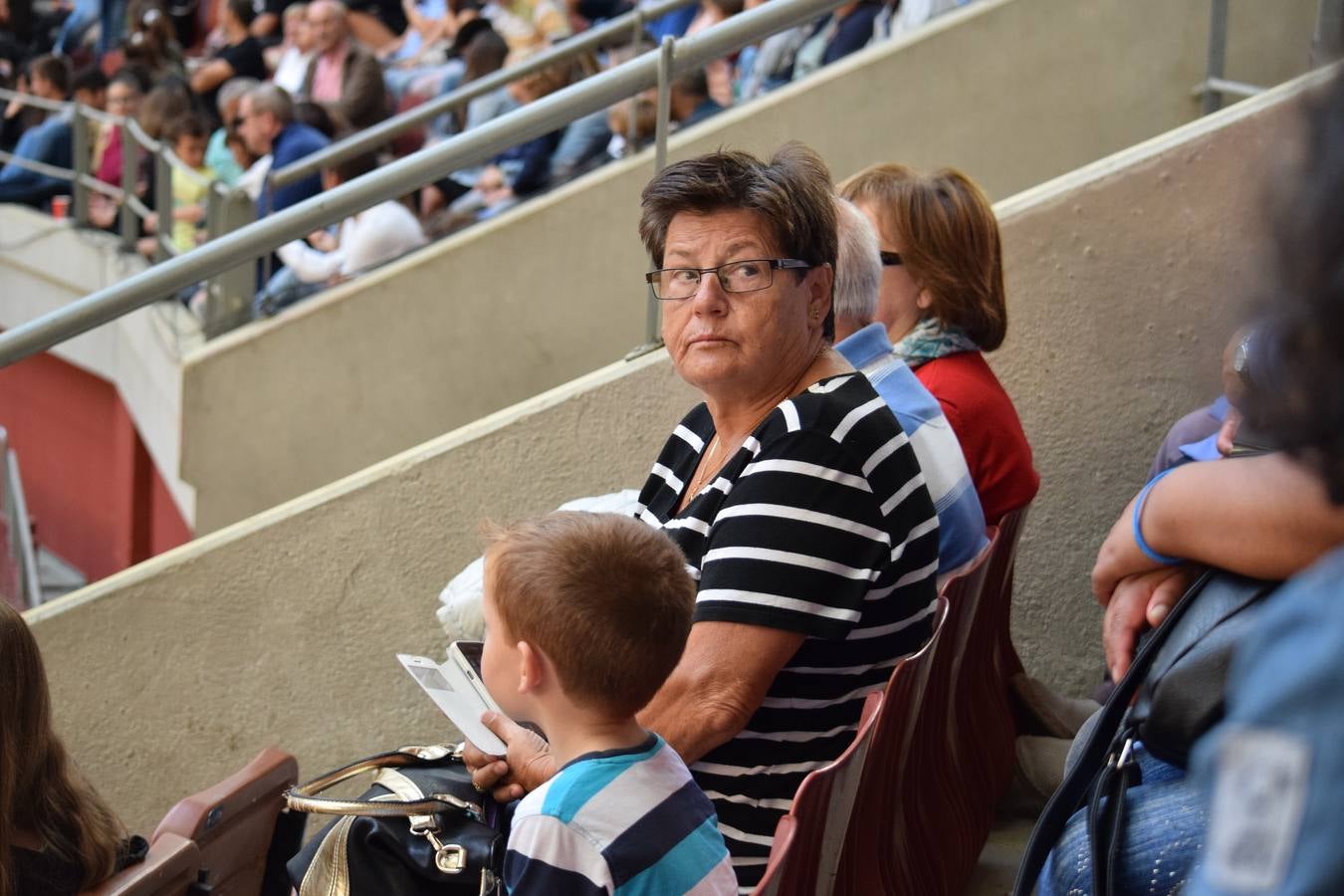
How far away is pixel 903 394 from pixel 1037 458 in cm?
101

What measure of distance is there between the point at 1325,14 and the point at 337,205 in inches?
87.3

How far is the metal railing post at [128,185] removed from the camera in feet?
24.3

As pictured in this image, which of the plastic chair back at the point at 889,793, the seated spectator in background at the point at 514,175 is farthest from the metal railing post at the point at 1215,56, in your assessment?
the plastic chair back at the point at 889,793

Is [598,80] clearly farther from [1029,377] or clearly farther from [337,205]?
[1029,377]

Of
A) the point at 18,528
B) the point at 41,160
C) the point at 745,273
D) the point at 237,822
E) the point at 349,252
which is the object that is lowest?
the point at 18,528

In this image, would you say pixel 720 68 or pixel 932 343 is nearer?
pixel 932 343

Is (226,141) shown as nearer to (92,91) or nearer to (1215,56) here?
(92,91)

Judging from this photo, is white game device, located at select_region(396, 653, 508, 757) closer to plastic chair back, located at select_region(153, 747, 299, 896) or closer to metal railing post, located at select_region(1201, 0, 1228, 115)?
plastic chair back, located at select_region(153, 747, 299, 896)

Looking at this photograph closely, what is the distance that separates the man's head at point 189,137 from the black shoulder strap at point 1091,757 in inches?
303

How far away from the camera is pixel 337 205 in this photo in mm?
3398

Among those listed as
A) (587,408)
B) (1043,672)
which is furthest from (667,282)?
(1043,672)

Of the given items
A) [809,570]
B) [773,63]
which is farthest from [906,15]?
[809,570]

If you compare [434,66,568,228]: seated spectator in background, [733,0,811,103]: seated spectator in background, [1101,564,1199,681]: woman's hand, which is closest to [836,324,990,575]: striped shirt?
[1101,564,1199,681]: woman's hand

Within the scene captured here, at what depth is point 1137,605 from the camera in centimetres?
181
